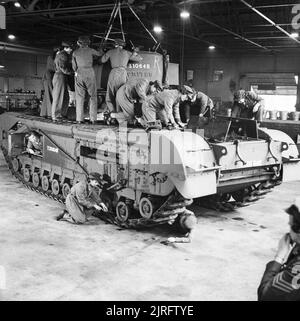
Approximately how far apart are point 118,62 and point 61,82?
6.16ft

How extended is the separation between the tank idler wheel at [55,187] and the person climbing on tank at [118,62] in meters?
1.83

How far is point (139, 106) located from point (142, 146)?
1.92 meters

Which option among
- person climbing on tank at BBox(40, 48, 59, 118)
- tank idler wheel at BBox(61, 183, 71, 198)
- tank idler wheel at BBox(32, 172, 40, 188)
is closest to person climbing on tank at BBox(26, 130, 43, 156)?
tank idler wheel at BBox(32, 172, 40, 188)

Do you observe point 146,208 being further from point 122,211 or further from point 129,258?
point 129,258

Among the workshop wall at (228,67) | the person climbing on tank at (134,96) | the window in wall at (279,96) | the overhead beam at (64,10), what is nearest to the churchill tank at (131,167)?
the person climbing on tank at (134,96)

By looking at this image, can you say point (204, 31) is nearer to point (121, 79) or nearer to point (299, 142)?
point (299, 142)

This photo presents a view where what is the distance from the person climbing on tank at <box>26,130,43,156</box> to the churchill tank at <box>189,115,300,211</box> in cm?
345

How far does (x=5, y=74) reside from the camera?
834 inches

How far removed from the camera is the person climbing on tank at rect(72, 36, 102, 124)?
27.5 ft

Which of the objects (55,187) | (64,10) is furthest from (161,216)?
(64,10)

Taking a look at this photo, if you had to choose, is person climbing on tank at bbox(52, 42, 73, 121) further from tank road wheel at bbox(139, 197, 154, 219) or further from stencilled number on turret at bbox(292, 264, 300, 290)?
stencilled number on turret at bbox(292, 264, 300, 290)

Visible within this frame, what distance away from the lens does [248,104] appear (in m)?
9.27

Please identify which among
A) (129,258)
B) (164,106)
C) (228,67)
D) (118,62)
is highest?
(228,67)
